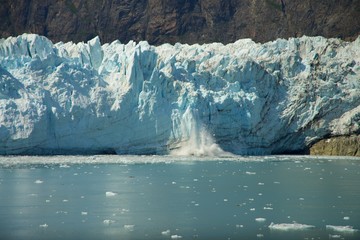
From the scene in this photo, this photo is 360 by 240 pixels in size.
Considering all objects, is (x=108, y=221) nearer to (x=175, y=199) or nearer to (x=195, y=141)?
(x=175, y=199)

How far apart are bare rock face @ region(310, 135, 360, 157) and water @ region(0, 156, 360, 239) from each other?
3.36m

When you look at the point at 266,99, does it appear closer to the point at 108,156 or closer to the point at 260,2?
the point at 108,156

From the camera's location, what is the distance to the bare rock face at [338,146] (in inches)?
940

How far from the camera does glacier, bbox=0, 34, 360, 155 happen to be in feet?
71.6

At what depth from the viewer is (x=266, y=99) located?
2392 centimetres

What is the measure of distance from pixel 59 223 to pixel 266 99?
1379 centimetres

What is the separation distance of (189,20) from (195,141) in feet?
61.0

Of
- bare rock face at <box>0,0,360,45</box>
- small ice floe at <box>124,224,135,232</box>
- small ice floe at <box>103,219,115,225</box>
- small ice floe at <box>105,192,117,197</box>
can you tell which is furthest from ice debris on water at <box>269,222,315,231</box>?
bare rock face at <box>0,0,360,45</box>

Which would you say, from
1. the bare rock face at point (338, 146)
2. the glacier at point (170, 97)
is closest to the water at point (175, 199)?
the glacier at point (170, 97)

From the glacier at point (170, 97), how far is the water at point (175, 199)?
1797mm

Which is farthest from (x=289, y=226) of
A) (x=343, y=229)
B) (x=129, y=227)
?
(x=129, y=227)

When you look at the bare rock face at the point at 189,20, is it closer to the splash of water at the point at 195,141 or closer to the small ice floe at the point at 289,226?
the splash of water at the point at 195,141

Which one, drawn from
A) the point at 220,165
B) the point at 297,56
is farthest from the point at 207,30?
the point at 220,165

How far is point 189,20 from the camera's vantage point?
133 feet
